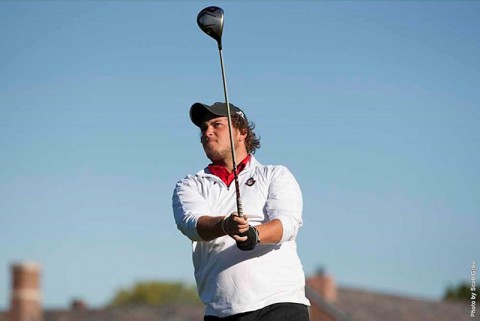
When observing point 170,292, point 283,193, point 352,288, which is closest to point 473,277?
point 283,193

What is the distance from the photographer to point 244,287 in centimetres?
750

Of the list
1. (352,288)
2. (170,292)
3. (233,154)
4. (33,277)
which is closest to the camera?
(233,154)

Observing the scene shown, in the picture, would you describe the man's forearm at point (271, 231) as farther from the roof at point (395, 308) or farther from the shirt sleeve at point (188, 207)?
the roof at point (395, 308)

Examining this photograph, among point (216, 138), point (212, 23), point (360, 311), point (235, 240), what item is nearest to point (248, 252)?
point (235, 240)

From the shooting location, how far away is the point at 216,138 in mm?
7918

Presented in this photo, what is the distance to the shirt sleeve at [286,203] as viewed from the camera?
7500 millimetres

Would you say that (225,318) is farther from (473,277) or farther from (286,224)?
(473,277)

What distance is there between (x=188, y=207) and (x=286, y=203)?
2.00ft

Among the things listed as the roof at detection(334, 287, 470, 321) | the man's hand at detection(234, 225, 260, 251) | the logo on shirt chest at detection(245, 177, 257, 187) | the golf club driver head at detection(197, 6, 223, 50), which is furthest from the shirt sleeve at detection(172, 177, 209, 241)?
the roof at detection(334, 287, 470, 321)

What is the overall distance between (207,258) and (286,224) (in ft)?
1.86

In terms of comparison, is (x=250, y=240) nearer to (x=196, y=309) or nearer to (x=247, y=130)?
(x=247, y=130)

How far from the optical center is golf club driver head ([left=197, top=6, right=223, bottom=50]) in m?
7.57

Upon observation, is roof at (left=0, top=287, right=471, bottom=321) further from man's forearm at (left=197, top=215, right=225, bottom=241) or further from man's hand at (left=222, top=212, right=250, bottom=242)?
man's hand at (left=222, top=212, right=250, bottom=242)

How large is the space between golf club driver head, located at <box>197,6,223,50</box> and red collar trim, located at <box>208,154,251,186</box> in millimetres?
839
